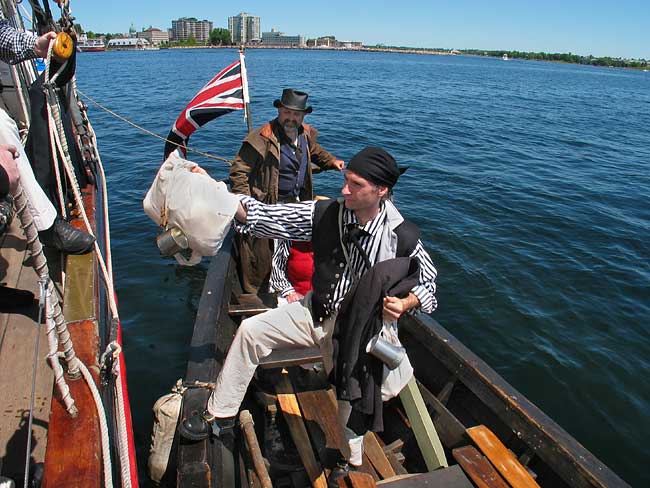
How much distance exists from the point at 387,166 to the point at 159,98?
96.6ft

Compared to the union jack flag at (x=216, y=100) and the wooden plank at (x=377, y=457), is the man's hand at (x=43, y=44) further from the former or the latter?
the wooden plank at (x=377, y=457)

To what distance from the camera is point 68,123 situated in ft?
19.5

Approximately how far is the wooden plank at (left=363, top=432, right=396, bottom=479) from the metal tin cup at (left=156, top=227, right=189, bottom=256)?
2.30 m

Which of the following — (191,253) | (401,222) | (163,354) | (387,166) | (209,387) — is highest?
(387,166)

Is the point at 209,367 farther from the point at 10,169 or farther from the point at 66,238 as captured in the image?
the point at 10,169

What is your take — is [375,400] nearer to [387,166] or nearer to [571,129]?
[387,166]

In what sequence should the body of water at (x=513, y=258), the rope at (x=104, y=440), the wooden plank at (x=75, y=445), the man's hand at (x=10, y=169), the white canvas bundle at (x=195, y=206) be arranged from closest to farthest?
the rope at (x=104, y=440), the man's hand at (x=10, y=169), the wooden plank at (x=75, y=445), the white canvas bundle at (x=195, y=206), the body of water at (x=513, y=258)

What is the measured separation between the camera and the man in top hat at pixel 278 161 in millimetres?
4543

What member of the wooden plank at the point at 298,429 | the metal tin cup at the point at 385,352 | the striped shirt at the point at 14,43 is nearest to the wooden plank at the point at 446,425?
the wooden plank at the point at 298,429

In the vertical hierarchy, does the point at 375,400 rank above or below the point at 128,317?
above

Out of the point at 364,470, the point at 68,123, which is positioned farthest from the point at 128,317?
the point at 364,470

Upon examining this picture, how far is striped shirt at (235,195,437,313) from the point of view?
2.56m

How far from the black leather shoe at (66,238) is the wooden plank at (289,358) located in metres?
1.96

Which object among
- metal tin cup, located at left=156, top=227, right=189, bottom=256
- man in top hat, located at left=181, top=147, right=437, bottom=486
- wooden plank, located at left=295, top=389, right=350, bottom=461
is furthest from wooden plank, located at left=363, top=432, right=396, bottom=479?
metal tin cup, located at left=156, top=227, right=189, bottom=256
